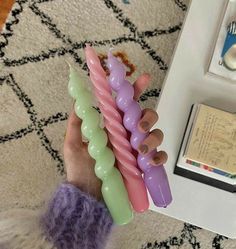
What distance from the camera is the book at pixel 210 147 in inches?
36.7

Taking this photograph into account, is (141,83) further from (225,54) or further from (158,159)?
(225,54)

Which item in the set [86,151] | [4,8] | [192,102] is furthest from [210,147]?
[4,8]

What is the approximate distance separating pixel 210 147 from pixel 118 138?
21 centimetres

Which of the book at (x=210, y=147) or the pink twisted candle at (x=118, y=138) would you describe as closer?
the pink twisted candle at (x=118, y=138)

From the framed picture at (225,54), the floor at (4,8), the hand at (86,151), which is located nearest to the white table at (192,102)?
the framed picture at (225,54)

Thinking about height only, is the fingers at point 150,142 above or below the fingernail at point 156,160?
above

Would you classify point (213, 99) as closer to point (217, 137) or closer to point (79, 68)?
point (217, 137)

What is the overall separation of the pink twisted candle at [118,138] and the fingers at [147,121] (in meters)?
0.04

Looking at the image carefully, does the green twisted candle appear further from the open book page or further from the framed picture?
the framed picture

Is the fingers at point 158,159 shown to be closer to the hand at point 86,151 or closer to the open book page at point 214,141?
the hand at point 86,151

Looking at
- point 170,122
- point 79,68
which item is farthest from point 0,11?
point 170,122

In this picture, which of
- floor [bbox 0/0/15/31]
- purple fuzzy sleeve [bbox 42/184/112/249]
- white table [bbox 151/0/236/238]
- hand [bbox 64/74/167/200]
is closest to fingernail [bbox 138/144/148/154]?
hand [bbox 64/74/167/200]

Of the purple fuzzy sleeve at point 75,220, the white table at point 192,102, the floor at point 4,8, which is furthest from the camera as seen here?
the floor at point 4,8

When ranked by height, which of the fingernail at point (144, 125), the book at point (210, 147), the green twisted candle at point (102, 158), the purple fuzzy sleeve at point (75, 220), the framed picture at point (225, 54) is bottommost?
the purple fuzzy sleeve at point (75, 220)
